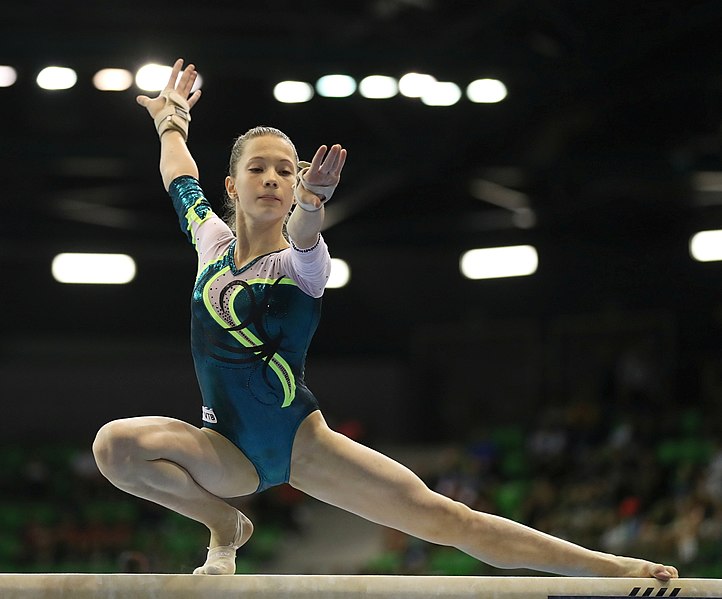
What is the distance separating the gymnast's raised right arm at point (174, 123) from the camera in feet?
13.7

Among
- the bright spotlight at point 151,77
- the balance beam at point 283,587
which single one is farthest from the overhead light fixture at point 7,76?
the balance beam at point 283,587

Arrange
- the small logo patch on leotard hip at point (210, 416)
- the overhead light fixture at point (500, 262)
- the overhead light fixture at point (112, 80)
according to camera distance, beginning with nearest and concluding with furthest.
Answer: the small logo patch on leotard hip at point (210, 416)
the overhead light fixture at point (112, 80)
the overhead light fixture at point (500, 262)

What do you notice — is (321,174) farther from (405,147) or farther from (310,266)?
(405,147)

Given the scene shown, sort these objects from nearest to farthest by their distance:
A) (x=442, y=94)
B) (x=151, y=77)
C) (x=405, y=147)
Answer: (x=151, y=77) → (x=442, y=94) → (x=405, y=147)

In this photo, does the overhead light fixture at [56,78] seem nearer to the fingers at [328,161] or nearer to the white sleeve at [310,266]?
the white sleeve at [310,266]

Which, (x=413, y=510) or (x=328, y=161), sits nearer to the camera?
(x=328, y=161)

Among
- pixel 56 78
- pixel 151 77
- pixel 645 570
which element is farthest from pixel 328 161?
pixel 56 78

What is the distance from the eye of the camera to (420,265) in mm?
16531

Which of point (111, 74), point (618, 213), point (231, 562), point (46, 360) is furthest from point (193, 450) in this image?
point (46, 360)

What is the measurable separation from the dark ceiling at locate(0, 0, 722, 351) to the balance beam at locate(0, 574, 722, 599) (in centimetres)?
733

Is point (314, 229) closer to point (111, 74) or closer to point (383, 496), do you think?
point (383, 496)

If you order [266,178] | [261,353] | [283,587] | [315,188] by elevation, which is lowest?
[283,587]

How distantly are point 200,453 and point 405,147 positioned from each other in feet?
27.7

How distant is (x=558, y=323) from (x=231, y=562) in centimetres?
1270
